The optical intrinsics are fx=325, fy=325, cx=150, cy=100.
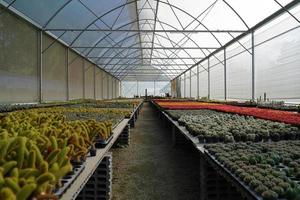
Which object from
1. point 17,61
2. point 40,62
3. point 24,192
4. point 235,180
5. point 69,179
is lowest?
point 235,180

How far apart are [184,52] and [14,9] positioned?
15.3 m

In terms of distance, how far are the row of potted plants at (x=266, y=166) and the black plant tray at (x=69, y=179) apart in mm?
1193

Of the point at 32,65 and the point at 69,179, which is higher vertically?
the point at 32,65

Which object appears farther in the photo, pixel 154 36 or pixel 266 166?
pixel 154 36

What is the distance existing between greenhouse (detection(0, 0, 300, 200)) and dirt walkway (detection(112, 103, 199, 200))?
21 millimetres

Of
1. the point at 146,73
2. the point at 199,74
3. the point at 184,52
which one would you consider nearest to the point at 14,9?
the point at 184,52

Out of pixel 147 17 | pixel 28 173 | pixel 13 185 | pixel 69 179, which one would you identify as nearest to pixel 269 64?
pixel 147 17

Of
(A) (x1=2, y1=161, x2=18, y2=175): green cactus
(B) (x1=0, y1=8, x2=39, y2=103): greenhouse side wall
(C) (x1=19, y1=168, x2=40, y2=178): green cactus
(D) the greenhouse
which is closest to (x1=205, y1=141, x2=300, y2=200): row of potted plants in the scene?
(D) the greenhouse

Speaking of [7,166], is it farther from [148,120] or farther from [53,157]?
[148,120]

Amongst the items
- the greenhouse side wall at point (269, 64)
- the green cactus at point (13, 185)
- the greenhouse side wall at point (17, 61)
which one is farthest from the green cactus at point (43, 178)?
the greenhouse side wall at point (269, 64)

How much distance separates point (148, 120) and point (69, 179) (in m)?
13.2

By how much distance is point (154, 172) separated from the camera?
17.6 feet

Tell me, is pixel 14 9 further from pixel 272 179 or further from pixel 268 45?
pixel 272 179

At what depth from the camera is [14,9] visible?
10.9m
